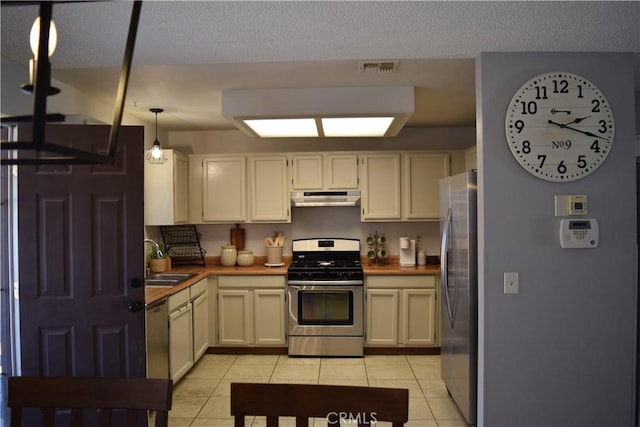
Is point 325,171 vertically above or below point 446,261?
above

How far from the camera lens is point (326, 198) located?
443 cm

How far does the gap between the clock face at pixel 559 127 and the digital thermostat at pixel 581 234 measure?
10.1 inches

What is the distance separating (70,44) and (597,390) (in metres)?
3.51

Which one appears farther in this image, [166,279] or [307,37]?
[166,279]

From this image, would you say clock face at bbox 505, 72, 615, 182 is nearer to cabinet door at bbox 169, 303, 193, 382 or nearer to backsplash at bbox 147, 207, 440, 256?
backsplash at bbox 147, 207, 440, 256

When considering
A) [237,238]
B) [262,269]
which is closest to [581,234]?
[262,269]

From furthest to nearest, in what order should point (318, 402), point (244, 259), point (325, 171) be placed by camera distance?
point (244, 259) → point (325, 171) → point (318, 402)

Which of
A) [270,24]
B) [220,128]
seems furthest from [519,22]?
[220,128]

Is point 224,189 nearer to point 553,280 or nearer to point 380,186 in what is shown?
point 380,186

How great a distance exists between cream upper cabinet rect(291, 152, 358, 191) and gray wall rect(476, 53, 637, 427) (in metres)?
2.21

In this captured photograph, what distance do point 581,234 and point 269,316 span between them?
116 inches

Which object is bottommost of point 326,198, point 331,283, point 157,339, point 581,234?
point 157,339

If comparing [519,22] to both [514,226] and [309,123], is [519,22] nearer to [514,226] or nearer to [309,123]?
[514,226]

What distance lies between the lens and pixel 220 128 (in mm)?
4699
